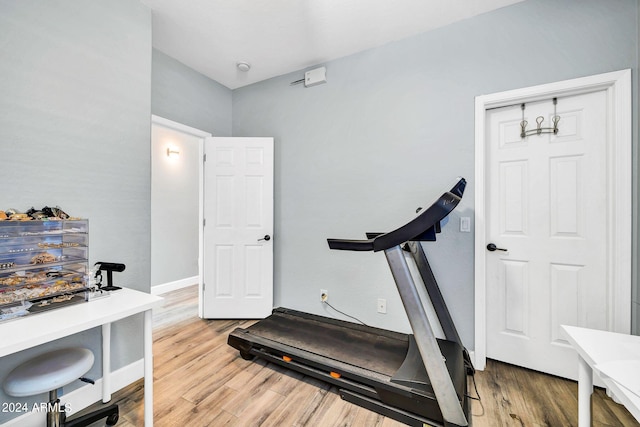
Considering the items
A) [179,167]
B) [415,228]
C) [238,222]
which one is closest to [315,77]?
[238,222]

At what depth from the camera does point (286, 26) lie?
2.20 m

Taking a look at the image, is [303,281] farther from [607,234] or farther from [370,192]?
[607,234]

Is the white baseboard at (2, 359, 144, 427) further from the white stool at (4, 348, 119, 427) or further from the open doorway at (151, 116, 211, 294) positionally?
the open doorway at (151, 116, 211, 294)

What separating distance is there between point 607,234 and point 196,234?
481 centimetres

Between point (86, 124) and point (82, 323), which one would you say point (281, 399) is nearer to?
point (82, 323)

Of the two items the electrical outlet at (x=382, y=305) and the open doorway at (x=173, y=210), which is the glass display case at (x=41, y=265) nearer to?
the electrical outlet at (x=382, y=305)

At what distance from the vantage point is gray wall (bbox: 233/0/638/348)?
183 centimetres

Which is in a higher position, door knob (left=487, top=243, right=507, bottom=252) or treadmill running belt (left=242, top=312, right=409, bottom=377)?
door knob (left=487, top=243, right=507, bottom=252)

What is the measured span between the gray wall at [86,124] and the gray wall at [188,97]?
57 cm

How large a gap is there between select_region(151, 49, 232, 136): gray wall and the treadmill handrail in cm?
233

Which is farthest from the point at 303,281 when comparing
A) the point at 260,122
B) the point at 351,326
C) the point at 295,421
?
the point at 260,122

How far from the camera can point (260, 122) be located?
3096 mm

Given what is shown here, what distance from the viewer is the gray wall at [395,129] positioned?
1827 mm

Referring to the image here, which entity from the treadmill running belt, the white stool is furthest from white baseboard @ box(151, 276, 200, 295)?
the white stool
